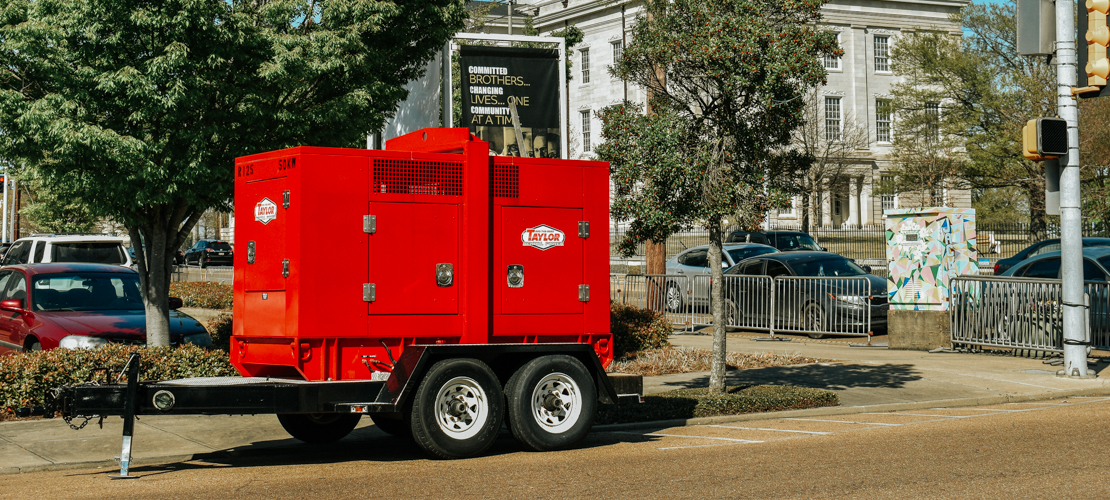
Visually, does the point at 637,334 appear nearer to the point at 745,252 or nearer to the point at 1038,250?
the point at 745,252

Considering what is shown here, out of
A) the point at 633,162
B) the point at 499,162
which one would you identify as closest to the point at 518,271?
the point at 499,162

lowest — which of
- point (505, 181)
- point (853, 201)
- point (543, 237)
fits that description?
point (543, 237)

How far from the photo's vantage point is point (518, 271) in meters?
9.01

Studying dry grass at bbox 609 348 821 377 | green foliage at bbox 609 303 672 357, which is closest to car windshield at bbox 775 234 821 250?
dry grass at bbox 609 348 821 377

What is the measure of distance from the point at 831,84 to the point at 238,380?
57.8 m

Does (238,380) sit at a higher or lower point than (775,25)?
lower

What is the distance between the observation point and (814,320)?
65.8 ft

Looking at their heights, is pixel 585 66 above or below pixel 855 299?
above

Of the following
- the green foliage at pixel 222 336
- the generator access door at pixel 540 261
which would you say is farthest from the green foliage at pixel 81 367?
the generator access door at pixel 540 261

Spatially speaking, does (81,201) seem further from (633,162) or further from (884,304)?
(884,304)

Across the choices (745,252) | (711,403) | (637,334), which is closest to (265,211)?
(711,403)

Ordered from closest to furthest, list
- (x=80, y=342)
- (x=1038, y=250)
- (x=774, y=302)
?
1. (x=80, y=342)
2. (x=774, y=302)
3. (x=1038, y=250)

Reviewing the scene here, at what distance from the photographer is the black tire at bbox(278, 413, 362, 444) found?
31.1 feet

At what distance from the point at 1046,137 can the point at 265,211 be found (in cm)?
1023
